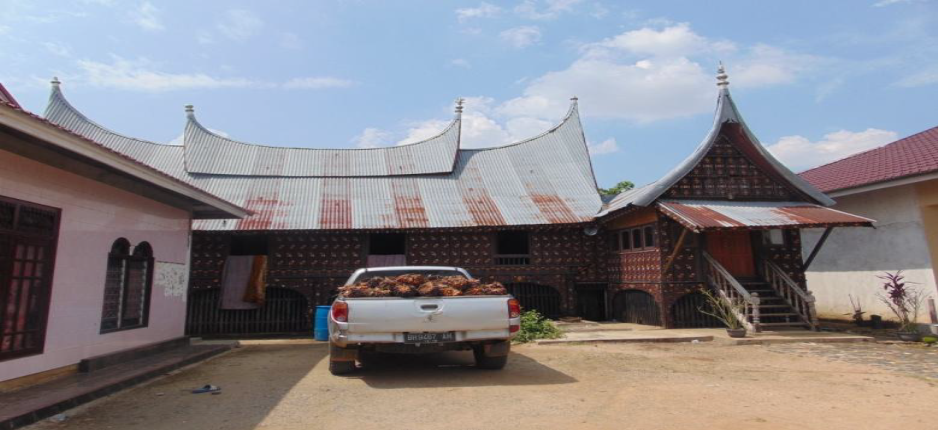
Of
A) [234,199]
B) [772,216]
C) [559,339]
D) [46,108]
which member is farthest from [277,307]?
[772,216]

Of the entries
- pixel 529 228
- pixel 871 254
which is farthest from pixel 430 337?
pixel 871 254

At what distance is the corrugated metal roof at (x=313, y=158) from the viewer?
18078 mm

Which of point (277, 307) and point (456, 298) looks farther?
point (277, 307)

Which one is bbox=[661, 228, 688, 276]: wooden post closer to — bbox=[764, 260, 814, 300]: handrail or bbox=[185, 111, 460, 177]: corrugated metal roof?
bbox=[764, 260, 814, 300]: handrail

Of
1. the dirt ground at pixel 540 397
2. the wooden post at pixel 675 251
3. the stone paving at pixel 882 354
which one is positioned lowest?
the dirt ground at pixel 540 397

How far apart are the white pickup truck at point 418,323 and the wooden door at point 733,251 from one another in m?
8.87

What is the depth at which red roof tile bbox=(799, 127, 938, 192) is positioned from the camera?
1255 cm

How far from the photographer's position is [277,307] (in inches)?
574

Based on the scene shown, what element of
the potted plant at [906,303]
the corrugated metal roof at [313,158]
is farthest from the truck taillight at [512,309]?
the corrugated metal roof at [313,158]

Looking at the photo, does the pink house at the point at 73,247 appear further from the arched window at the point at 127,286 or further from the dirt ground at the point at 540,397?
the dirt ground at the point at 540,397

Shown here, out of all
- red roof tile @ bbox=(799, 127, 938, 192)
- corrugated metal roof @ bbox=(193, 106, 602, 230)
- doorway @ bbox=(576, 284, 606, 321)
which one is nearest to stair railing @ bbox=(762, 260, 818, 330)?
red roof tile @ bbox=(799, 127, 938, 192)

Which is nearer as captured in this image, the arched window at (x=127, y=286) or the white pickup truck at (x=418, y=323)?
the white pickup truck at (x=418, y=323)

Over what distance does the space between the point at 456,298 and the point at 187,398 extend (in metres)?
3.19

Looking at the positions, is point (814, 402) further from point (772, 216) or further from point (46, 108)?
point (46, 108)
